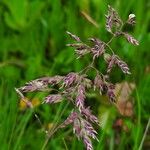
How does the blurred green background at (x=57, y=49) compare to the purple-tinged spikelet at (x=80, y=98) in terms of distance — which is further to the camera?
the blurred green background at (x=57, y=49)

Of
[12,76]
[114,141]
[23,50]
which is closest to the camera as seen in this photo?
[114,141]

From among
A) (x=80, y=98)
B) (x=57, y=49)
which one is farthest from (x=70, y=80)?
(x=57, y=49)

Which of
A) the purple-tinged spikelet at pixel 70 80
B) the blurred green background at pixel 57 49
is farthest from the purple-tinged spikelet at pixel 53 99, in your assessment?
the blurred green background at pixel 57 49

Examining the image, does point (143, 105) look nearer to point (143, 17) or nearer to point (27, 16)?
point (143, 17)

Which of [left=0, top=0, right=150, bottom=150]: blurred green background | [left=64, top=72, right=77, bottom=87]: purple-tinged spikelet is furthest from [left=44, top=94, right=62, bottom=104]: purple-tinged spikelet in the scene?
[left=0, top=0, right=150, bottom=150]: blurred green background

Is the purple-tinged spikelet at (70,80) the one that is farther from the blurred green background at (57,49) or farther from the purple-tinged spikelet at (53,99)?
the blurred green background at (57,49)

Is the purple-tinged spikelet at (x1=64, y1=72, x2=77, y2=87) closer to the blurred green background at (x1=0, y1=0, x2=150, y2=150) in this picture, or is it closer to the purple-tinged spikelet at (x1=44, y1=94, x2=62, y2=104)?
the purple-tinged spikelet at (x1=44, y1=94, x2=62, y2=104)

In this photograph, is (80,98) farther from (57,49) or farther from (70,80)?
(57,49)

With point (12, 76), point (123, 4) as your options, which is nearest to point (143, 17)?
point (123, 4)
